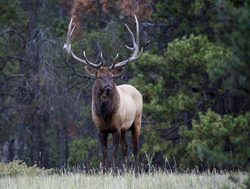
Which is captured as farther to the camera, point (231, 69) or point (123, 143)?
point (123, 143)

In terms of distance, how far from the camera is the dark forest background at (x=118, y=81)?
58.1 ft

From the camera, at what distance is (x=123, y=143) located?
50.7 feet

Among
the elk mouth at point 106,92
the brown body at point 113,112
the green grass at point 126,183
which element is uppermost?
the elk mouth at point 106,92

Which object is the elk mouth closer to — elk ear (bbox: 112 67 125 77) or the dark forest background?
elk ear (bbox: 112 67 125 77)

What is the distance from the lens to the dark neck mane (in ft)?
46.7

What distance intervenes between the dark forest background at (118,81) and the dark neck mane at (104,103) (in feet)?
4.05

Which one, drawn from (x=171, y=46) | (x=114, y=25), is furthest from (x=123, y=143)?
(x=114, y=25)

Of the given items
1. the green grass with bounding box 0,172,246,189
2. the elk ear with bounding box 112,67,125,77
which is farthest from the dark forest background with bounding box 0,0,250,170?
the green grass with bounding box 0,172,246,189

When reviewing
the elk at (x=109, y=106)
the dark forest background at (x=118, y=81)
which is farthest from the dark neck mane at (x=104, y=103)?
the dark forest background at (x=118, y=81)

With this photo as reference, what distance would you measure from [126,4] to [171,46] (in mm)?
2575

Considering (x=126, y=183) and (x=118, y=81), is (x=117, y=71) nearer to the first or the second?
(x=126, y=183)

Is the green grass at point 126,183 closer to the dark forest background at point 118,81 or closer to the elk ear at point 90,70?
the dark forest background at point 118,81

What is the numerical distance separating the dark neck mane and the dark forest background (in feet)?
4.05

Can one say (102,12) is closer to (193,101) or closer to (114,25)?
(114,25)
